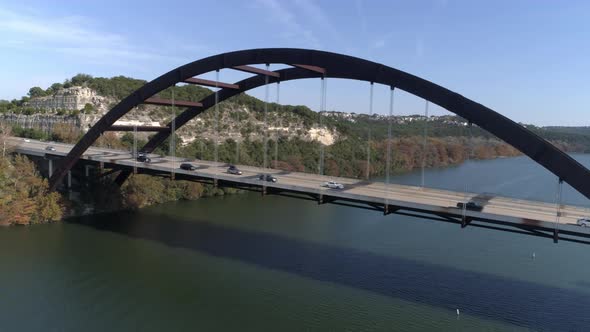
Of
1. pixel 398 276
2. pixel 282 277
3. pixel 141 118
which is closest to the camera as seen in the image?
pixel 282 277

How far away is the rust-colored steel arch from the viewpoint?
47.2ft

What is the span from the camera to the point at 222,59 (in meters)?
23.2

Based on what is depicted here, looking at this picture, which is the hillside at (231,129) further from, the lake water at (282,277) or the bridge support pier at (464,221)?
the bridge support pier at (464,221)

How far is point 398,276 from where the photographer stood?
65.5 ft

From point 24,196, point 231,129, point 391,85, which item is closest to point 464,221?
point 391,85

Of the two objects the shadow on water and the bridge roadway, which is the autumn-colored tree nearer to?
the shadow on water

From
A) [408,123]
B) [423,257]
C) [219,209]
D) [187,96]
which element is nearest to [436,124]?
Result: [408,123]

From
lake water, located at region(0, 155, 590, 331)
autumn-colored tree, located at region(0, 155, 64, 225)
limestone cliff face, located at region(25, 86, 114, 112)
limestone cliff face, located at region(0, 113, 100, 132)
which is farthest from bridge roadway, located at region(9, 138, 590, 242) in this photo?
limestone cliff face, located at region(25, 86, 114, 112)

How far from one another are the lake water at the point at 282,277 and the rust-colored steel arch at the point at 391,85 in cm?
600

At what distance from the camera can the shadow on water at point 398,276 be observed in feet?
55.1

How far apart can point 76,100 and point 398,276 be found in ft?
161

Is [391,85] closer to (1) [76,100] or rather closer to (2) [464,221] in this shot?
(2) [464,221]

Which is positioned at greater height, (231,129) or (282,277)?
(231,129)

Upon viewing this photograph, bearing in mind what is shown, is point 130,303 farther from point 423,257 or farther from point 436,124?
point 436,124
